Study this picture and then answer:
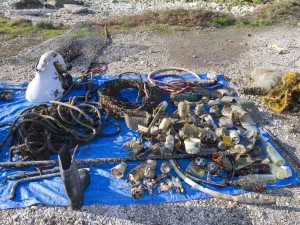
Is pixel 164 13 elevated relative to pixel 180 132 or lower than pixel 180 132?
elevated

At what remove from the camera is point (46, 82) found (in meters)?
5.80

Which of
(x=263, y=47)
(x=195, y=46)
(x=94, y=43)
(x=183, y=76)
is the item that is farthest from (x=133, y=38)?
(x=263, y=47)

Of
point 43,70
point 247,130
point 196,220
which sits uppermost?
point 43,70

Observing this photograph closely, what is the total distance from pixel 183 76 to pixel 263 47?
3.04m

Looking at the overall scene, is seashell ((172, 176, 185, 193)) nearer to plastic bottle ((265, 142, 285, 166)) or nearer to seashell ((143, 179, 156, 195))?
seashell ((143, 179, 156, 195))

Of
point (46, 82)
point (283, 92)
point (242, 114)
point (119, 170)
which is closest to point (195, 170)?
point (119, 170)

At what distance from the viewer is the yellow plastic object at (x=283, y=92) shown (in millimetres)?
5566

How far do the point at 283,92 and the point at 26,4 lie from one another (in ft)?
39.8

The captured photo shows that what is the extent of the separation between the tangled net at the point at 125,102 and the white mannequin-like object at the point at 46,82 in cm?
92

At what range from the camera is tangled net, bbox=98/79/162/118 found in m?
5.26

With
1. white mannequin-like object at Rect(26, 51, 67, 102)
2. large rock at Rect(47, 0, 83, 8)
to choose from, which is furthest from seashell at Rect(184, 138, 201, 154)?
large rock at Rect(47, 0, 83, 8)

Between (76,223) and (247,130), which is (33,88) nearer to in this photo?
(76,223)

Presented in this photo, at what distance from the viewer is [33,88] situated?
19.2ft

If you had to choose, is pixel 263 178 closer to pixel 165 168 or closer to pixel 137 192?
pixel 165 168
